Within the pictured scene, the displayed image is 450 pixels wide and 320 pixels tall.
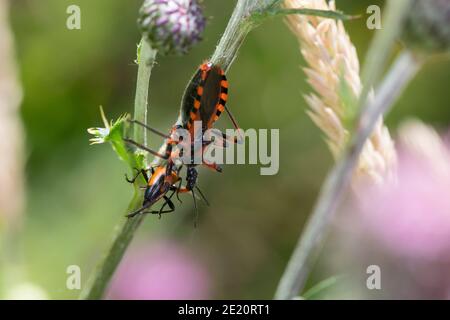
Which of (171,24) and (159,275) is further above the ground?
→ (171,24)

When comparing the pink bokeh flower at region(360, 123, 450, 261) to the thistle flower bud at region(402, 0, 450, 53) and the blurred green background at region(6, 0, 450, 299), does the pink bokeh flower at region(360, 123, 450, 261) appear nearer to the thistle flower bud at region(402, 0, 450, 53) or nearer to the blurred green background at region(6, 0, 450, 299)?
A: the thistle flower bud at region(402, 0, 450, 53)

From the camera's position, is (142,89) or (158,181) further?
(158,181)

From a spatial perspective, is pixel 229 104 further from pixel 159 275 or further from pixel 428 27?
pixel 428 27

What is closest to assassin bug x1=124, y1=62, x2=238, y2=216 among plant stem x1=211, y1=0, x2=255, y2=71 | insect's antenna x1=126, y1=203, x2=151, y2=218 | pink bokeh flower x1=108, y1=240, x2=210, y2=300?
insect's antenna x1=126, y1=203, x2=151, y2=218

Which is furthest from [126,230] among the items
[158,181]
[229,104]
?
[229,104]
